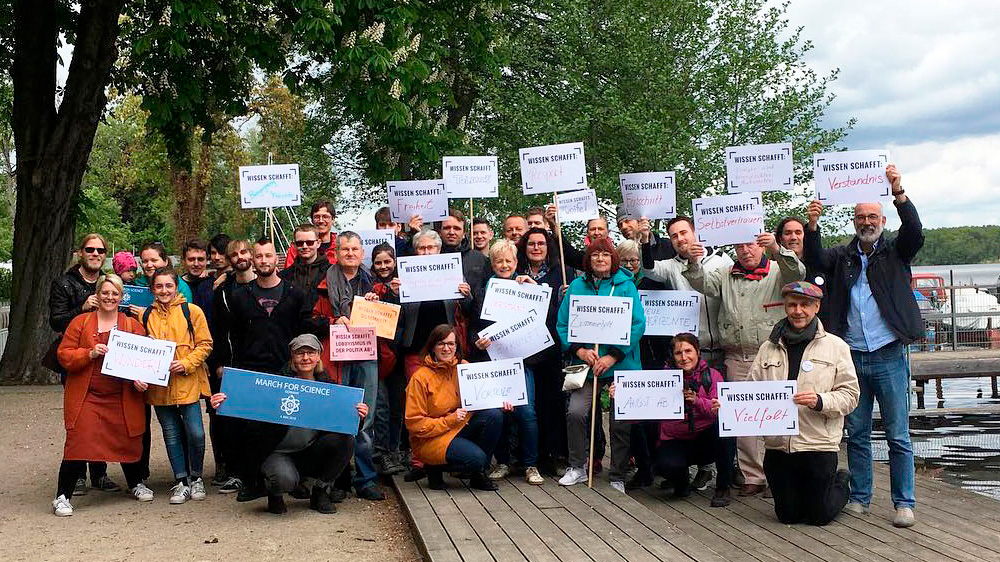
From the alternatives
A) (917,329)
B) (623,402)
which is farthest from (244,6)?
(917,329)

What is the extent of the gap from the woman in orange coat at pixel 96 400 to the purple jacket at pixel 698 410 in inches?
161

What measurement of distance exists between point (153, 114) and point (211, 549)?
10563 mm

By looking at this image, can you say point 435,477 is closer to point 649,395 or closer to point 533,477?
point 533,477

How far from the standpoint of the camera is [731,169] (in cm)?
984

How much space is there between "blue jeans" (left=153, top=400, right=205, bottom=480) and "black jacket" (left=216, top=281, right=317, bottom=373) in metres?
0.56

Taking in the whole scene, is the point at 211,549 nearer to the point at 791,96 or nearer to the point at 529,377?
the point at 529,377

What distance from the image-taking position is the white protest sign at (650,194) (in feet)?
34.4

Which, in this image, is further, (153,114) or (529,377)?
(153,114)

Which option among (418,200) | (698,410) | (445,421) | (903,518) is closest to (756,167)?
(698,410)

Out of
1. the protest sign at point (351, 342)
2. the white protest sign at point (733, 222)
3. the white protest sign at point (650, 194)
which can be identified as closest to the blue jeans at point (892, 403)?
the white protest sign at point (733, 222)

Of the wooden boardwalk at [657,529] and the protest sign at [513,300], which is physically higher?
the protest sign at [513,300]

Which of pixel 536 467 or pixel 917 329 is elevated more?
pixel 917 329

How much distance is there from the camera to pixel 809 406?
7492mm

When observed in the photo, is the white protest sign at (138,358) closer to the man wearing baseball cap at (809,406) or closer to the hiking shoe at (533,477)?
the hiking shoe at (533,477)
